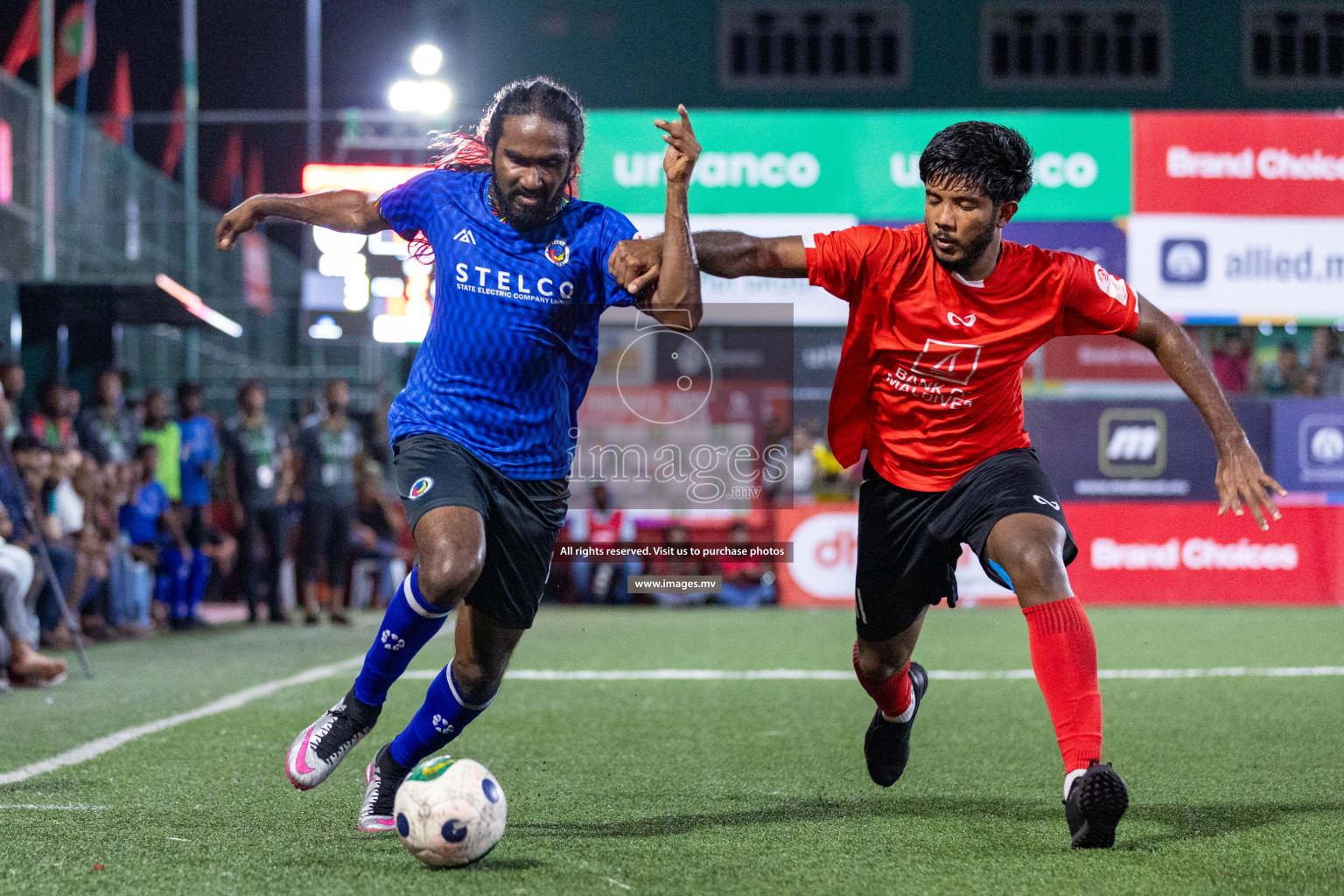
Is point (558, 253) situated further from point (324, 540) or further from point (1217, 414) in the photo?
point (324, 540)

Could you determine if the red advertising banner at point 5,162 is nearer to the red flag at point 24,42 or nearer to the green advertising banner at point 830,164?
the red flag at point 24,42

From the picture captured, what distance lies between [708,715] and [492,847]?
2960mm

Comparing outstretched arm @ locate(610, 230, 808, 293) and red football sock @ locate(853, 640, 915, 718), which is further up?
outstretched arm @ locate(610, 230, 808, 293)

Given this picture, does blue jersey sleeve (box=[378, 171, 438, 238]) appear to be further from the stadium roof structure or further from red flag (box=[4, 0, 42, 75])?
red flag (box=[4, 0, 42, 75])

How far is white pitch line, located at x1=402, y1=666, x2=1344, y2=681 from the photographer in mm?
8062

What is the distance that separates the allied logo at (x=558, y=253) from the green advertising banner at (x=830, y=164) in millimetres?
11497

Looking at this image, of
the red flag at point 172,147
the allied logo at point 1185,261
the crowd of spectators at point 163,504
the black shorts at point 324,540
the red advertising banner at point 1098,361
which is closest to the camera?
the crowd of spectators at point 163,504

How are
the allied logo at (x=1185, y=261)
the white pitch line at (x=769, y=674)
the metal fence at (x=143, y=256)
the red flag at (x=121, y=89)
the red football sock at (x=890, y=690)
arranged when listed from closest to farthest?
the red football sock at (x=890, y=690) → the white pitch line at (x=769, y=674) → the metal fence at (x=143, y=256) → the allied logo at (x=1185, y=261) → the red flag at (x=121, y=89)

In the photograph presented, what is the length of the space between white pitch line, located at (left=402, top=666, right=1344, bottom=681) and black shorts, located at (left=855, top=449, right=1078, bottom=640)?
12.0ft

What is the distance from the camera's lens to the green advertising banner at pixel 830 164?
15352 millimetres

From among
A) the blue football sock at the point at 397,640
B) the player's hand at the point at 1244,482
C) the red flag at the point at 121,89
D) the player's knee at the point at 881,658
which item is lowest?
the player's knee at the point at 881,658

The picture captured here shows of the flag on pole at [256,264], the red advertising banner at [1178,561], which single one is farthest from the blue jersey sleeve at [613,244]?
the flag on pole at [256,264]

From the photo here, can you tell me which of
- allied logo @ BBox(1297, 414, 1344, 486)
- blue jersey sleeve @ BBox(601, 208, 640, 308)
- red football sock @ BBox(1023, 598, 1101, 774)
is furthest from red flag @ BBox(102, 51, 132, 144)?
red football sock @ BBox(1023, 598, 1101, 774)

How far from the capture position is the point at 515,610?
3.93 metres
